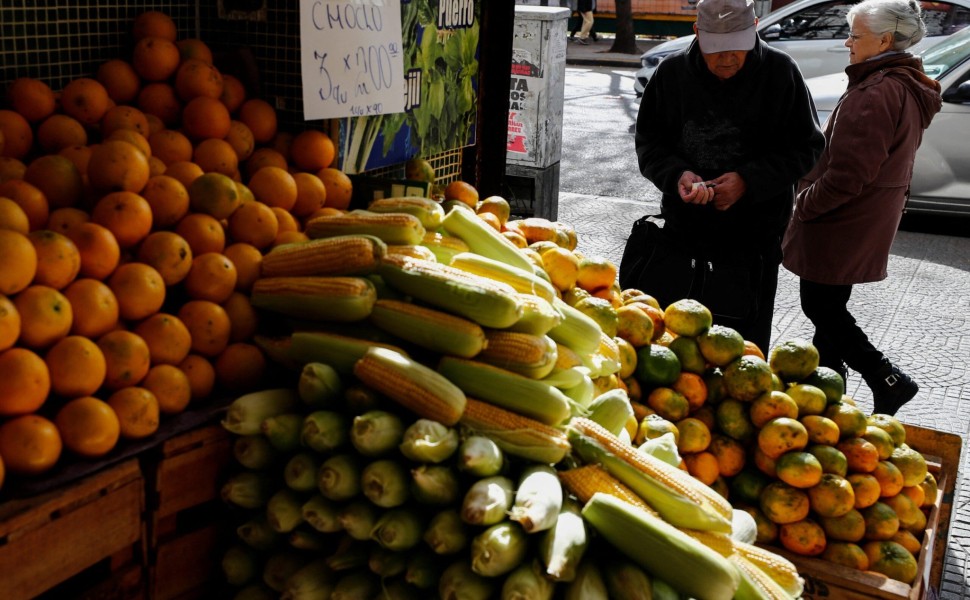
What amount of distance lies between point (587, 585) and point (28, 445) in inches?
42.5

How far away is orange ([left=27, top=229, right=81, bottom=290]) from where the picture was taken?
70.7 inches

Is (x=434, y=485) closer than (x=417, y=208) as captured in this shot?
Yes

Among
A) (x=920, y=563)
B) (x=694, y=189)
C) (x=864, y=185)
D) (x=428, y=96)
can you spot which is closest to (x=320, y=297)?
(x=428, y=96)

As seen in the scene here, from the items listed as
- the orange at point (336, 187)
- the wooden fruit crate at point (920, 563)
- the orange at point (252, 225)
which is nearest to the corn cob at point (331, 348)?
the orange at point (252, 225)

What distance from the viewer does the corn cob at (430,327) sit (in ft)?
6.45

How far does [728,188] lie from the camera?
388cm

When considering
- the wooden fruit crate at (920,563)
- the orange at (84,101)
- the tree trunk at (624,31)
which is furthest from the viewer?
the tree trunk at (624,31)

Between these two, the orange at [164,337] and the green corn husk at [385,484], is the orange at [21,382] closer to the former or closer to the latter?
the orange at [164,337]

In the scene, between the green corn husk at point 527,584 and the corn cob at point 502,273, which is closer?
the green corn husk at point 527,584

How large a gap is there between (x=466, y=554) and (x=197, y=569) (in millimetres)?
665

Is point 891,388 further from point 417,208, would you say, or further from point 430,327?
point 430,327

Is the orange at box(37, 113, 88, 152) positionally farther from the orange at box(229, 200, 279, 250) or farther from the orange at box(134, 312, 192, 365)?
the orange at box(134, 312, 192, 365)

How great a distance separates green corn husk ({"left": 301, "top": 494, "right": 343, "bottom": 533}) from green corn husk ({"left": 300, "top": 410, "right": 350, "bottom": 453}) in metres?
0.11

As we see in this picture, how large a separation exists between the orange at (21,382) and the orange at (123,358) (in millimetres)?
148
